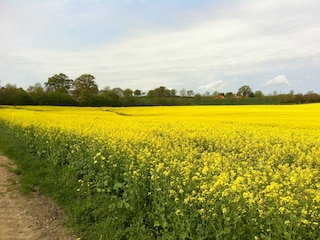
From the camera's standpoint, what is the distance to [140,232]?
19.3ft

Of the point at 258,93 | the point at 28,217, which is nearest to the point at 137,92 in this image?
the point at 258,93

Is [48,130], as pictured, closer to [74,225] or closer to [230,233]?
[74,225]

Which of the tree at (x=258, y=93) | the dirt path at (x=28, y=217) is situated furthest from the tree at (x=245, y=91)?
the dirt path at (x=28, y=217)

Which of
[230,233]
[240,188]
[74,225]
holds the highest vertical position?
[240,188]

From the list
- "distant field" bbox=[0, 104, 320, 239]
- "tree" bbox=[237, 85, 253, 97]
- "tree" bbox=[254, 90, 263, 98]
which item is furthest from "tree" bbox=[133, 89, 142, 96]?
"distant field" bbox=[0, 104, 320, 239]

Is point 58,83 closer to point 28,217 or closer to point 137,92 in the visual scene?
point 137,92

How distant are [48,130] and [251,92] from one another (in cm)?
8870

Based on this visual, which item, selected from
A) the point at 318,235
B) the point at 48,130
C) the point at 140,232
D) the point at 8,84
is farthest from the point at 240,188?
the point at 8,84

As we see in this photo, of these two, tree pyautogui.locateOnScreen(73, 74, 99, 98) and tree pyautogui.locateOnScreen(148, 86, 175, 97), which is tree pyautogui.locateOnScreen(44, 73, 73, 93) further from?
tree pyautogui.locateOnScreen(148, 86, 175, 97)

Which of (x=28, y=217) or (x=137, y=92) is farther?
(x=137, y=92)

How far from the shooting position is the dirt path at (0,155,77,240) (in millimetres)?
6344

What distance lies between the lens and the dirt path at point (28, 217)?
6.34 meters

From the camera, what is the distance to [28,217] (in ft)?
23.7

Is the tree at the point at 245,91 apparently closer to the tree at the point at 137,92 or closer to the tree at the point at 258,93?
the tree at the point at 258,93
